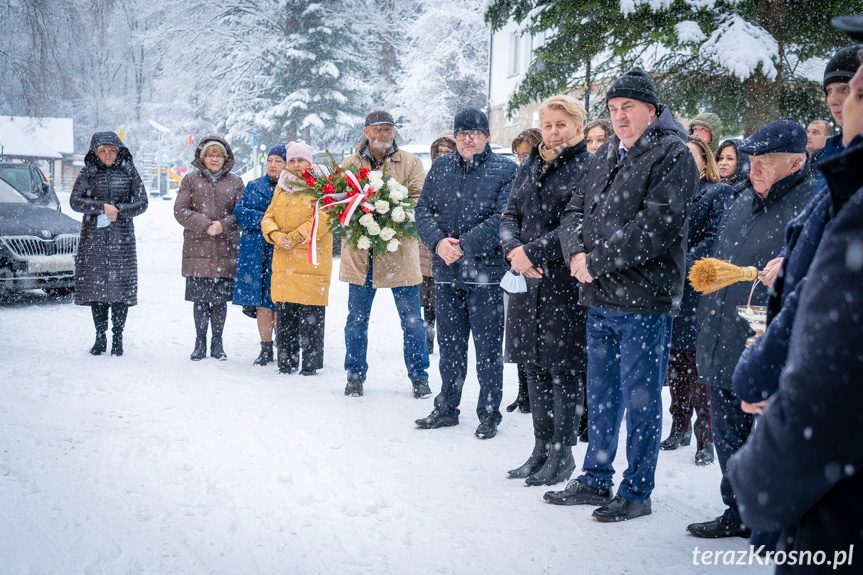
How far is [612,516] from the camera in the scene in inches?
145

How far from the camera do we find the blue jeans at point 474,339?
527 centimetres

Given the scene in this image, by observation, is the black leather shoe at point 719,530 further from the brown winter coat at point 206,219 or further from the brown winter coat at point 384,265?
the brown winter coat at point 206,219

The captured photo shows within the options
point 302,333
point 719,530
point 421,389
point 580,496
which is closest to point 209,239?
point 302,333

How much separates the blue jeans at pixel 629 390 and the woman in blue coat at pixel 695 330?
117cm

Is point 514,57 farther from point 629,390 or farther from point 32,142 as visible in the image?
point 32,142

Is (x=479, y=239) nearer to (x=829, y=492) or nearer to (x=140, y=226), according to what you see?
(x=829, y=492)

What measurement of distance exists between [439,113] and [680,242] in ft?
106

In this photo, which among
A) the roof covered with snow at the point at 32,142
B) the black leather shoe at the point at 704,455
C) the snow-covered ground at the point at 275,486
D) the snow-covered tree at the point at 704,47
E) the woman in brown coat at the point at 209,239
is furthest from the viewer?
the roof covered with snow at the point at 32,142

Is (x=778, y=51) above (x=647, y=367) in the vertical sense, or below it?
above

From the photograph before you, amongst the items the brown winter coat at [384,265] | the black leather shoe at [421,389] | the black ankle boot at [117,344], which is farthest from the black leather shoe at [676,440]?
the black ankle boot at [117,344]

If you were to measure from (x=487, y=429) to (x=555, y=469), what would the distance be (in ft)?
3.21

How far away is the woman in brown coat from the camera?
293 inches

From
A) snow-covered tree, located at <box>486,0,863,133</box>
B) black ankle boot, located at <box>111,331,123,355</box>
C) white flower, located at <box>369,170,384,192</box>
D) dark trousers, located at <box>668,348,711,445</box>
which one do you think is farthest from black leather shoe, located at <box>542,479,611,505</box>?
snow-covered tree, located at <box>486,0,863,133</box>

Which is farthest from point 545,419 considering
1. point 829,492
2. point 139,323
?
point 139,323
